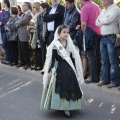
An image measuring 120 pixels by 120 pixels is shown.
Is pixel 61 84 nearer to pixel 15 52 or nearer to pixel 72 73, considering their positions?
pixel 72 73

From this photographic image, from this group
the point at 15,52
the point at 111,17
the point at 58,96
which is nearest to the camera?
the point at 58,96

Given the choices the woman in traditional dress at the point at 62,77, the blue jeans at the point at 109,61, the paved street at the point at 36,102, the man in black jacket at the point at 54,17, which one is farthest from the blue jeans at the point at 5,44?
the woman in traditional dress at the point at 62,77

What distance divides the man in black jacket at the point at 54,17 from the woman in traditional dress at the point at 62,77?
2.60 meters

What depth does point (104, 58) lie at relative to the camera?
26.8 feet

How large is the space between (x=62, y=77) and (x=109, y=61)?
192 cm

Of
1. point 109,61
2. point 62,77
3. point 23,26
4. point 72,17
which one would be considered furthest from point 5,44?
point 62,77

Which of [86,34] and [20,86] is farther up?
[86,34]

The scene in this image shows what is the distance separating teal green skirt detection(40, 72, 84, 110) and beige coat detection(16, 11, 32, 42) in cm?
393

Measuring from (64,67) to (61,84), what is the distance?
30 centimetres

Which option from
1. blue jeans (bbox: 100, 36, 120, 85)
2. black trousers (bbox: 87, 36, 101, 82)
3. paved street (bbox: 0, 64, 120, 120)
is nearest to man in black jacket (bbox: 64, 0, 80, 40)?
black trousers (bbox: 87, 36, 101, 82)

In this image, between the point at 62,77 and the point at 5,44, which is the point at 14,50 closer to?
the point at 5,44

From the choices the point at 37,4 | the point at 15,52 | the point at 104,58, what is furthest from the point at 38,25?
the point at 104,58

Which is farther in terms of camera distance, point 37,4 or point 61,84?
point 37,4

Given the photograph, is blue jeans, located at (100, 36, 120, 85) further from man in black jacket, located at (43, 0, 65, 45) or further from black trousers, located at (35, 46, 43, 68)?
black trousers, located at (35, 46, 43, 68)
